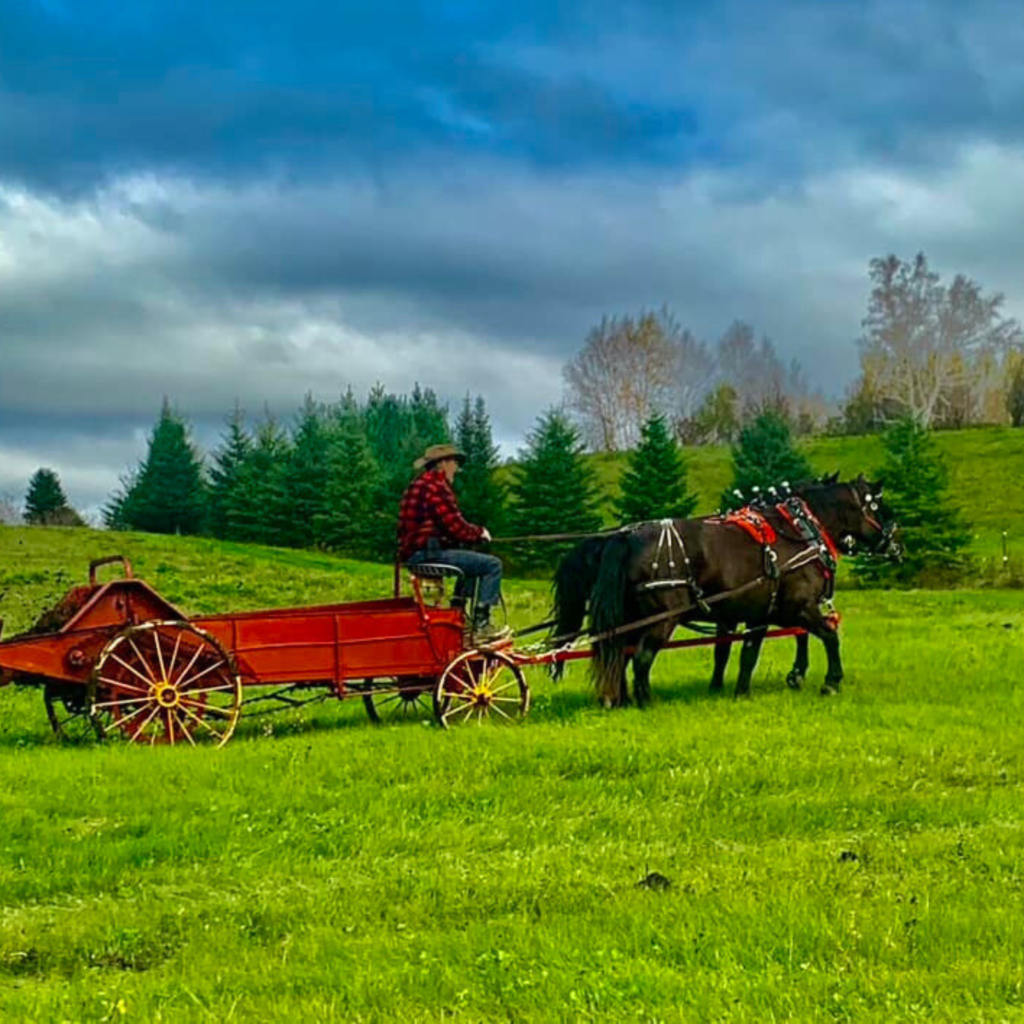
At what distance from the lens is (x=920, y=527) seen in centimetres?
4125

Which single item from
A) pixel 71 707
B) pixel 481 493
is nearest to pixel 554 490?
pixel 481 493

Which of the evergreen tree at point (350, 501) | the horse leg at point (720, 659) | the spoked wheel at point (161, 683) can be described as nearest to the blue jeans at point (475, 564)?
the spoked wheel at point (161, 683)

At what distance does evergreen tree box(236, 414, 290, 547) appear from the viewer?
6006 cm

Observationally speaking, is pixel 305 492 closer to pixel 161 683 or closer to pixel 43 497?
pixel 43 497

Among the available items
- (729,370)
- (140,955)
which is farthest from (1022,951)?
(729,370)

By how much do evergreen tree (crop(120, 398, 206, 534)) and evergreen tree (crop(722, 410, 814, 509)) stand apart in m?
31.1

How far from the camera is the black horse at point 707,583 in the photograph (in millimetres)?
12148

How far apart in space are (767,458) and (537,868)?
4877cm

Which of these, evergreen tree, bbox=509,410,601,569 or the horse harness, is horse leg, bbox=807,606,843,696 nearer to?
the horse harness

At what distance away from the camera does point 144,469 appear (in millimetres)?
70750

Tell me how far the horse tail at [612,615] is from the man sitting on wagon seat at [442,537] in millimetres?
1028

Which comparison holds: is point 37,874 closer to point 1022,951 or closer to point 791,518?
point 1022,951

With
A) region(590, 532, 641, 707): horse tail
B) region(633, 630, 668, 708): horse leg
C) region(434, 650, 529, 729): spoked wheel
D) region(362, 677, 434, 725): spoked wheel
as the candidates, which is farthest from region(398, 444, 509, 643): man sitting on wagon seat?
region(633, 630, 668, 708): horse leg

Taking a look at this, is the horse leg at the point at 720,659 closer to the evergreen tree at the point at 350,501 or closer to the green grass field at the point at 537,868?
the green grass field at the point at 537,868
